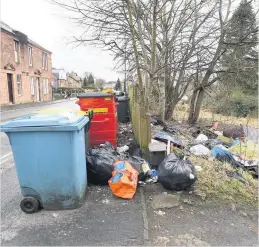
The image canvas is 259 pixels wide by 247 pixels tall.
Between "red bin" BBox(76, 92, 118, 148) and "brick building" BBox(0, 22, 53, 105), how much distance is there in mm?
16448

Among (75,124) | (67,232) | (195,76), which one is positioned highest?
(195,76)

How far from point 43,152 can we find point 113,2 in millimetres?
3877

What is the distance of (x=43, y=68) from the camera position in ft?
92.9

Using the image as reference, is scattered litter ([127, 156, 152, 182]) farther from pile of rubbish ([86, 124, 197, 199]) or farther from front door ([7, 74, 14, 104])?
front door ([7, 74, 14, 104])

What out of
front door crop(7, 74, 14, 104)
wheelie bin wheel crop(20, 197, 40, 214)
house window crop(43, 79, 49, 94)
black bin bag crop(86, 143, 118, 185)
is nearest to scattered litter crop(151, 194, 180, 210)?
black bin bag crop(86, 143, 118, 185)

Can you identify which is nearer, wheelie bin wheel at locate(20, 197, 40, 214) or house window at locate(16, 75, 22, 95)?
wheelie bin wheel at locate(20, 197, 40, 214)

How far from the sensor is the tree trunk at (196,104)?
1064 centimetres

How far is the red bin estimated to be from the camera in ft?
16.5

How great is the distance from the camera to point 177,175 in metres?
3.29

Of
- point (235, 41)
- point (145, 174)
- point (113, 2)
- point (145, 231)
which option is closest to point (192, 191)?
point (145, 174)

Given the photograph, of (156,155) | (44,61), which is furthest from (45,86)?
(156,155)

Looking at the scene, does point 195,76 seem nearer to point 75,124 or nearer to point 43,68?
point 75,124

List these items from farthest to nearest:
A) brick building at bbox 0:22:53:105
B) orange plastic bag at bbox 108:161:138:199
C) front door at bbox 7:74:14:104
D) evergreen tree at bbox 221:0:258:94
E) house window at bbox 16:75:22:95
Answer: house window at bbox 16:75:22:95, front door at bbox 7:74:14:104, brick building at bbox 0:22:53:105, evergreen tree at bbox 221:0:258:94, orange plastic bag at bbox 108:161:138:199

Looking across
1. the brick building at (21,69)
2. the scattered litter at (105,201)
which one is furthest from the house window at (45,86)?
the scattered litter at (105,201)
